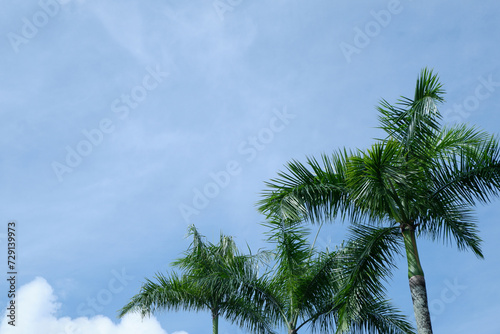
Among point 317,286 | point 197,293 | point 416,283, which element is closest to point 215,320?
point 197,293

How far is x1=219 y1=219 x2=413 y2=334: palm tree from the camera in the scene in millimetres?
11133

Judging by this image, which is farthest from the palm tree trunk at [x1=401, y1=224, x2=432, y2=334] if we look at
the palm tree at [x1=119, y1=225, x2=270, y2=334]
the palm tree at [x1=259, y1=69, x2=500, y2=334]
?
the palm tree at [x1=119, y1=225, x2=270, y2=334]

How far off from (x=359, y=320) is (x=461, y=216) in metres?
3.23

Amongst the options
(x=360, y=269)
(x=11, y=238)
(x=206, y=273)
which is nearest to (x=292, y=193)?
(x=360, y=269)

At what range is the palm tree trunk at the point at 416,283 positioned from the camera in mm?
10289

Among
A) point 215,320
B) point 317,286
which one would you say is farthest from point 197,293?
point 317,286

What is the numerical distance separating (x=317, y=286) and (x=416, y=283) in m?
3.28

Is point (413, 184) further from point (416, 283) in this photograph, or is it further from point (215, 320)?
point (215, 320)

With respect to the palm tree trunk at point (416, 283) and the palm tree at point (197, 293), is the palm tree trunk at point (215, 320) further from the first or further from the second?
the palm tree trunk at point (416, 283)

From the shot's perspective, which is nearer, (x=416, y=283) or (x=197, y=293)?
(x=416, y=283)

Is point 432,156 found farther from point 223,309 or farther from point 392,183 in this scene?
point 223,309

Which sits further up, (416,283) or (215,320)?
(215,320)

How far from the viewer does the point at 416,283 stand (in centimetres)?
1049

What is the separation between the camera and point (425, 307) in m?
10.4
